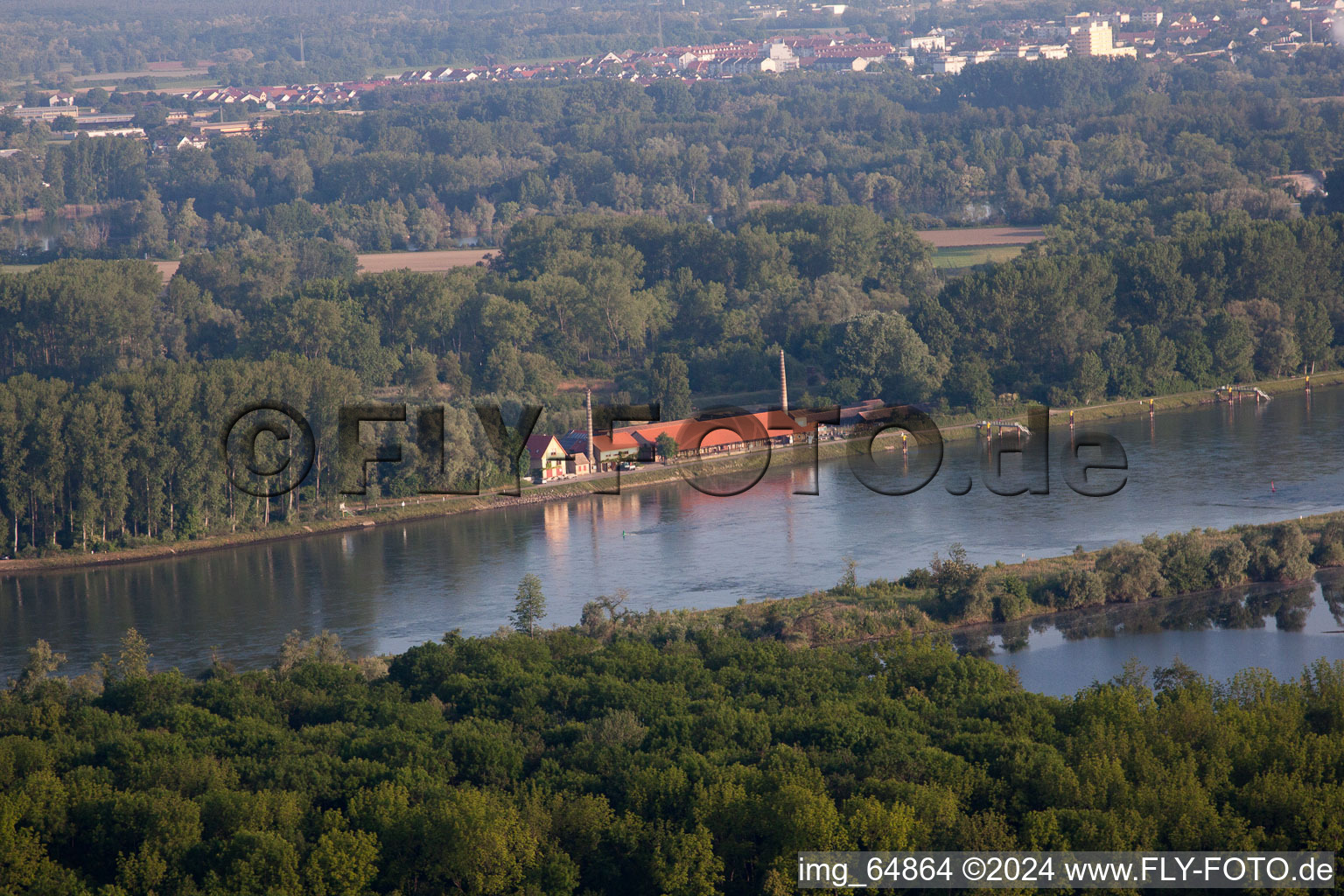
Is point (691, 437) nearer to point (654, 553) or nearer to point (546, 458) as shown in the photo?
point (546, 458)

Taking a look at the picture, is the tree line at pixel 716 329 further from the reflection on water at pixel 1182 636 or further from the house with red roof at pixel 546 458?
the reflection on water at pixel 1182 636

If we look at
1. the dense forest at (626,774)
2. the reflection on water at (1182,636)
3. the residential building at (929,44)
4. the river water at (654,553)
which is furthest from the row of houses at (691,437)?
the residential building at (929,44)

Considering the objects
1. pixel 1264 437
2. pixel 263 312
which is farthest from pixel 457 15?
pixel 1264 437

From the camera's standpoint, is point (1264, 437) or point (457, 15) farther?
point (457, 15)

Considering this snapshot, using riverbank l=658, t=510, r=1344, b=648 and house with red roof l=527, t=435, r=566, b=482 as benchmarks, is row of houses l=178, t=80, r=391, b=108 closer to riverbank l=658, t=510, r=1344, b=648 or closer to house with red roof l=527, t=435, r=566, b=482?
house with red roof l=527, t=435, r=566, b=482

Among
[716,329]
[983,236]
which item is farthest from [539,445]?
[983,236]

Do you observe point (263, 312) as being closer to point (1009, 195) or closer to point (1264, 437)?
point (1264, 437)
